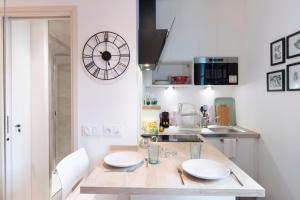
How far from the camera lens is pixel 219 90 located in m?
3.28

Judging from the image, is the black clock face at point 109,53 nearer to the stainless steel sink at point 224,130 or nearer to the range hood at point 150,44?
the range hood at point 150,44

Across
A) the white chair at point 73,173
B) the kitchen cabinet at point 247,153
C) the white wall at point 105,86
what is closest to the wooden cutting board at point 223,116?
the kitchen cabinet at point 247,153

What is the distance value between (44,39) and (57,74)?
121 cm

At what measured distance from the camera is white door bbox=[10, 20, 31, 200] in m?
2.12

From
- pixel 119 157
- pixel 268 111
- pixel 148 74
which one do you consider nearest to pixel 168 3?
pixel 148 74

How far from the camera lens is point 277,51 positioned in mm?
2221

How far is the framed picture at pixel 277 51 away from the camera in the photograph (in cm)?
213

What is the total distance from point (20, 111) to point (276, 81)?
2.65 m

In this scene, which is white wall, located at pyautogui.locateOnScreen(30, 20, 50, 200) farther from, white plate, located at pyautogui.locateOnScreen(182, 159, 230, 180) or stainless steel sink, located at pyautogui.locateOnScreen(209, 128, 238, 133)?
stainless steel sink, located at pyautogui.locateOnScreen(209, 128, 238, 133)

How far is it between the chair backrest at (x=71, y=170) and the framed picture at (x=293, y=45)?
2.02m

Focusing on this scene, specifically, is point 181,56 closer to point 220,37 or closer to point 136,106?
point 220,37

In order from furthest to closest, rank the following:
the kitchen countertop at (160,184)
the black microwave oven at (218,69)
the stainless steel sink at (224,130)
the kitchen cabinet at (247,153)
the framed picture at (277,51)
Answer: the black microwave oven at (218,69)
the stainless steel sink at (224,130)
the kitchen cabinet at (247,153)
the framed picture at (277,51)
the kitchen countertop at (160,184)

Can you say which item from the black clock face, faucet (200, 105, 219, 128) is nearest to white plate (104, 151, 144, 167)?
the black clock face

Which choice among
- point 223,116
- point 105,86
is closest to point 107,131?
point 105,86
